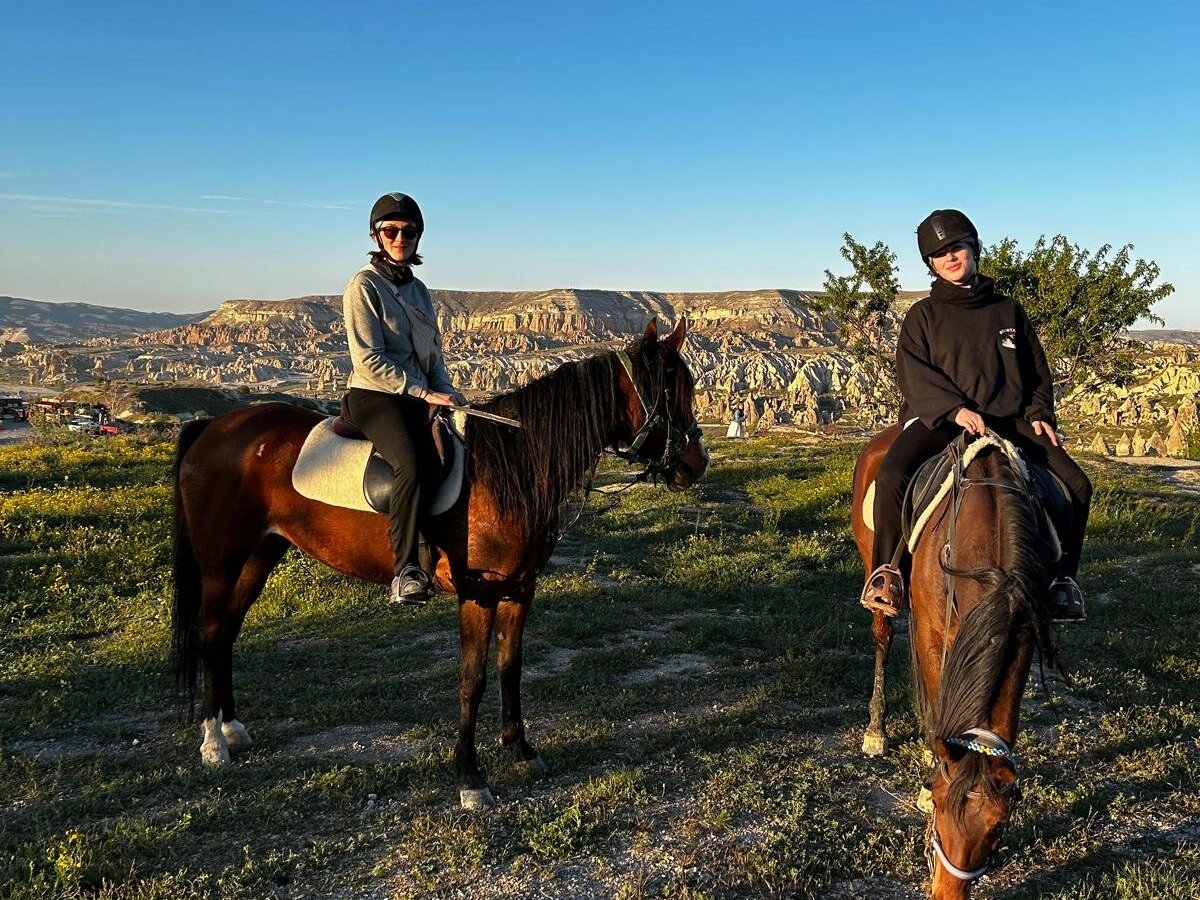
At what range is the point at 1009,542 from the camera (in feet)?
10.9

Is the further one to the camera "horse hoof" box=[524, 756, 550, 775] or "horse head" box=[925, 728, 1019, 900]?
"horse hoof" box=[524, 756, 550, 775]

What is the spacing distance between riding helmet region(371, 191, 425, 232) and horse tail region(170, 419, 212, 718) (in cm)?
230

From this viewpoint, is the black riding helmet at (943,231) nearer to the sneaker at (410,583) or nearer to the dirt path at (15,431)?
the sneaker at (410,583)

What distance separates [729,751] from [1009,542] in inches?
106

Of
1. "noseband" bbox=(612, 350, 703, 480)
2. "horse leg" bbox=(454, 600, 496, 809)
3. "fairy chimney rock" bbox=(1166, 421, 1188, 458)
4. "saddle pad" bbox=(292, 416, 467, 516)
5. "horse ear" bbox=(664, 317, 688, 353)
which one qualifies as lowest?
"fairy chimney rock" bbox=(1166, 421, 1188, 458)

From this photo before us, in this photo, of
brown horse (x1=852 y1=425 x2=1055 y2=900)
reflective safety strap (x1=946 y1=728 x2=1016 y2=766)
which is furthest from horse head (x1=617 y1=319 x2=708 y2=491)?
reflective safety strap (x1=946 y1=728 x2=1016 y2=766)

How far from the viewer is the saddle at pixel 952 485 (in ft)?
12.6

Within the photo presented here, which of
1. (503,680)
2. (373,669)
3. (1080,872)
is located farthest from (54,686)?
(1080,872)

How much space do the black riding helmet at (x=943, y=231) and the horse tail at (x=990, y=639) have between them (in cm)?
200

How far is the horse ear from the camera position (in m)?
4.75

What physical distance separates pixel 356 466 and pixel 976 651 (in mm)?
3810

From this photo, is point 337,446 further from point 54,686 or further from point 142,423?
point 142,423

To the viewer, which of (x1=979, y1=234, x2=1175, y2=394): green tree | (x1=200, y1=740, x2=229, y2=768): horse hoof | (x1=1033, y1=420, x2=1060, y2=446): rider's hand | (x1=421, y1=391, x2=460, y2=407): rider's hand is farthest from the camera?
(x1=979, y1=234, x2=1175, y2=394): green tree

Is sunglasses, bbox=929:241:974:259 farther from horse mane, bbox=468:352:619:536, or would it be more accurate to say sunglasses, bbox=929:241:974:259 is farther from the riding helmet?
the riding helmet
